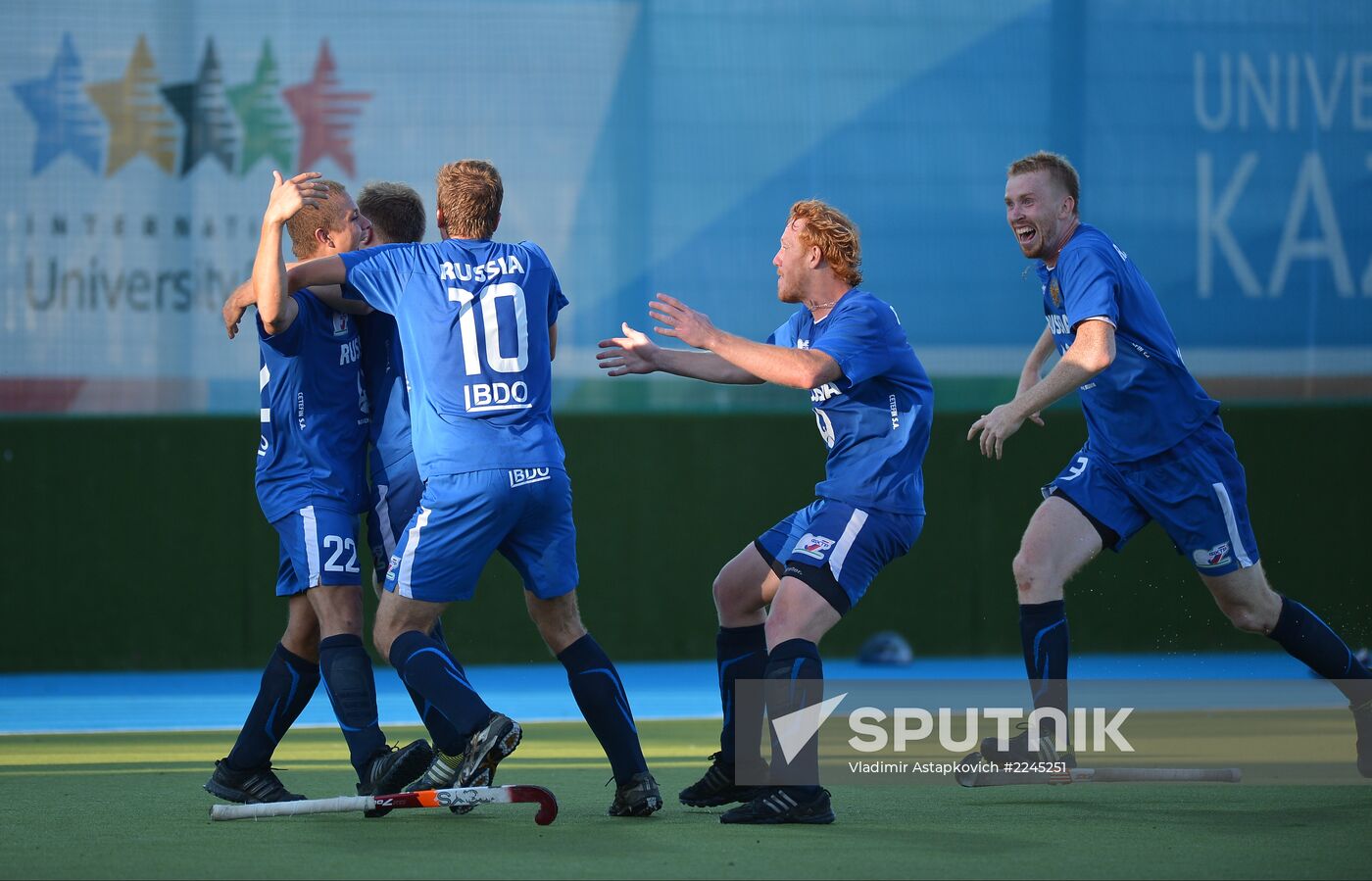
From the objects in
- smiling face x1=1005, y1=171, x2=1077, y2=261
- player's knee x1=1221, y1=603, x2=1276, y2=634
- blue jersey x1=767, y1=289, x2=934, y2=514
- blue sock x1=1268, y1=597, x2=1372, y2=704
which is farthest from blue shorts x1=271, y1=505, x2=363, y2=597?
blue sock x1=1268, y1=597, x2=1372, y2=704

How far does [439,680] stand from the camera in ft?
14.7

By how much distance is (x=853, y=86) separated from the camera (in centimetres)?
1118

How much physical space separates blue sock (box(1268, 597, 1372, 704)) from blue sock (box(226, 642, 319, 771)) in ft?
10.8

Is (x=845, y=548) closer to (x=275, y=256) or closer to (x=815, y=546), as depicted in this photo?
(x=815, y=546)

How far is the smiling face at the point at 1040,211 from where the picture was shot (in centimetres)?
563

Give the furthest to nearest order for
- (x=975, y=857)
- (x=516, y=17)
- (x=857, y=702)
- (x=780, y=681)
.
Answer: (x=516, y=17), (x=857, y=702), (x=780, y=681), (x=975, y=857)

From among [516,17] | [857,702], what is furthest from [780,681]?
[516,17]

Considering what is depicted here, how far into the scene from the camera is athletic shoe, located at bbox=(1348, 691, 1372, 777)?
5.54 metres

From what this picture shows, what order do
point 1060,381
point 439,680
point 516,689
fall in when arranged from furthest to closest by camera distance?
point 516,689, point 1060,381, point 439,680

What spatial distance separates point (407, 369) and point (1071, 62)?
310 inches

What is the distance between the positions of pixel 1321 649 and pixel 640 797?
8.02ft

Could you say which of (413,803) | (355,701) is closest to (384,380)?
(355,701)

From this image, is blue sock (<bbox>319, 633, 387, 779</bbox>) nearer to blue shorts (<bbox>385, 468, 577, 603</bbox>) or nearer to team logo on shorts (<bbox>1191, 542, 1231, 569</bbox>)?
blue shorts (<bbox>385, 468, 577, 603</bbox>)

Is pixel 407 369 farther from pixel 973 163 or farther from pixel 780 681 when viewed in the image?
pixel 973 163
